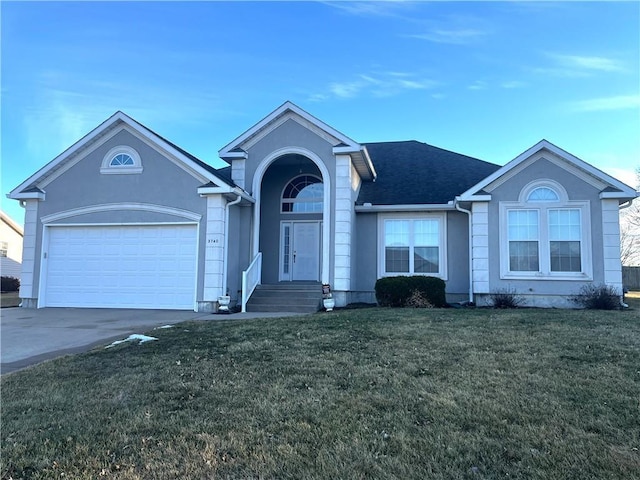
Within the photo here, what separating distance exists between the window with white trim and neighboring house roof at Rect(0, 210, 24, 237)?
23986mm

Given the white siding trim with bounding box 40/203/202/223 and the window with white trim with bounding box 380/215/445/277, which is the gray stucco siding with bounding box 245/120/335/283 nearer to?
the white siding trim with bounding box 40/203/202/223

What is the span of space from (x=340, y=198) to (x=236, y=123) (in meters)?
9.53

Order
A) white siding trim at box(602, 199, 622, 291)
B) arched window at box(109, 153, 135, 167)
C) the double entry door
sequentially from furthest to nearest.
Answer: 1. the double entry door
2. arched window at box(109, 153, 135, 167)
3. white siding trim at box(602, 199, 622, 291)

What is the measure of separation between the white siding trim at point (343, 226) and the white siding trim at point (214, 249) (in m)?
3.37

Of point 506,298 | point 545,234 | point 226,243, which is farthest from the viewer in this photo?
point 226,243

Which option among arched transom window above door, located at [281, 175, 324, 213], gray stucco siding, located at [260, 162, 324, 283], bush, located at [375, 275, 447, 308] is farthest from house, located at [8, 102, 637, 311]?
bush, located at [375, 275, 447, 308]

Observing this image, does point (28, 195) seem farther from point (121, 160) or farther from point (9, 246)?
point (9, 246)

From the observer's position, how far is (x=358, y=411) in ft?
13.1

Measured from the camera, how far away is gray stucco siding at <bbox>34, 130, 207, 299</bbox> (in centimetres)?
1266

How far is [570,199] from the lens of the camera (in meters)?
A: 12.3

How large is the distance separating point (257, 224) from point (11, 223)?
848 inches

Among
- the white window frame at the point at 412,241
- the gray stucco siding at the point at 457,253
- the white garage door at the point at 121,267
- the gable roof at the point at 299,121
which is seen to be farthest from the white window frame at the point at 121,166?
the gray stucco siding at the point at 457,253

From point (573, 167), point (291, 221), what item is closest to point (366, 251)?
point (291, 221)

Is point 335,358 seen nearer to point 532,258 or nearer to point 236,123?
point 532,258
